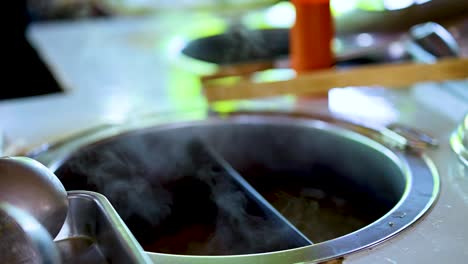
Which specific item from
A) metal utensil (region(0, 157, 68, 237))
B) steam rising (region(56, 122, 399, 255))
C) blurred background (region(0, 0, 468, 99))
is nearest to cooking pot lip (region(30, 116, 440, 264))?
steam rising (region(56, 122, 399, 255))

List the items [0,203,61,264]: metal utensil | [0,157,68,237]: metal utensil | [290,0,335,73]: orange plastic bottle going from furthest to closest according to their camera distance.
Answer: [290,0,335,73]: orange plastic bottle → [0,157,68,237]: metal utensil → [0,203,61,264]: metal utensil

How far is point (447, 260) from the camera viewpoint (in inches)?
27.7

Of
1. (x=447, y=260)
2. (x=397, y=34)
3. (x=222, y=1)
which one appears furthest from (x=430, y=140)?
(x=222, y=1)

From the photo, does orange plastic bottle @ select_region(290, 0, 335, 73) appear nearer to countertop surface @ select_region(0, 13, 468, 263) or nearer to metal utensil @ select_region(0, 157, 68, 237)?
countertop surface @ select_region(0, 13, 468, 263)

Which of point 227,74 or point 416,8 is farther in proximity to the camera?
point 416,8

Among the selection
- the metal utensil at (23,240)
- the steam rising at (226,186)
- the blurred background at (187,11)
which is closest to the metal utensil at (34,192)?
the metal utensil at (23,240)

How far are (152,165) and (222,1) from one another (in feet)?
4.99

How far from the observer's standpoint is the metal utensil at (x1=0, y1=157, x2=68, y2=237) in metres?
0.70

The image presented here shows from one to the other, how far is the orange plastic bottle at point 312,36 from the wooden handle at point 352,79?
0.12 meters

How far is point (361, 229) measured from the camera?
2.57 ft

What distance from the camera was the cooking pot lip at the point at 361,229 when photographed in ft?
2.39

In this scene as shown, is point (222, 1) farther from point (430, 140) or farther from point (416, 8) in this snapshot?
point (430, 140)

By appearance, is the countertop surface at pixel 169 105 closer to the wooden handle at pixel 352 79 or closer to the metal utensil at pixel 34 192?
the wooden handle at pixel 352 79

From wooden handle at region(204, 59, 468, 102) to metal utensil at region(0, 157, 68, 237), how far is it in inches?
20.4
